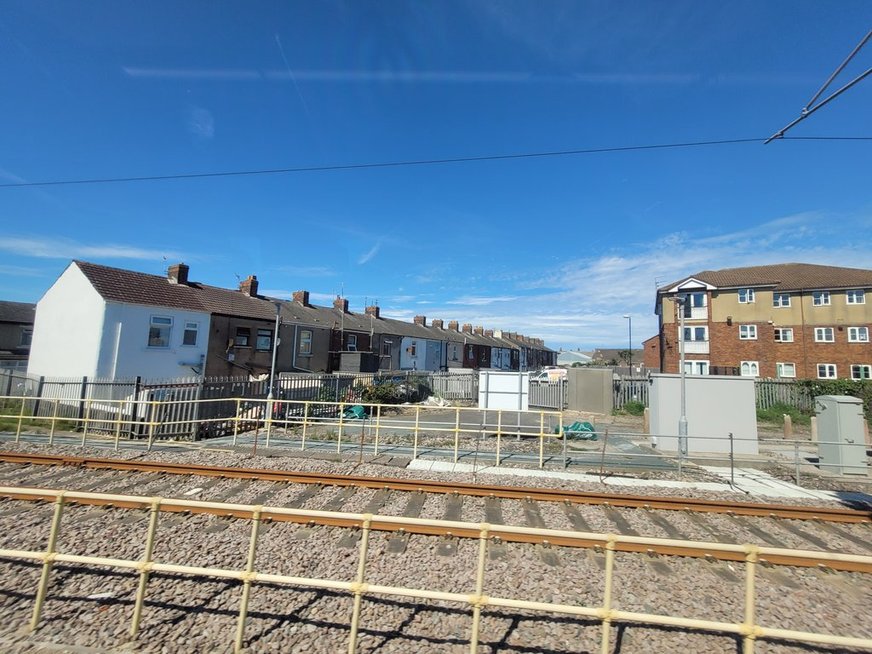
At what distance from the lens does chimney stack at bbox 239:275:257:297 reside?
106 feet

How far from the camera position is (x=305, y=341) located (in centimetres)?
3256

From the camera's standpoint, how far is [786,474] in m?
10.7

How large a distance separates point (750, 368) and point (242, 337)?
129 feet

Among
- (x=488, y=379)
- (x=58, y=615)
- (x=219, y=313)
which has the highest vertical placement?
(x=219, y=313)

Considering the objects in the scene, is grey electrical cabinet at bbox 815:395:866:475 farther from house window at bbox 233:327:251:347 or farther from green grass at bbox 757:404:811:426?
house window at bbox 233:327:251:347

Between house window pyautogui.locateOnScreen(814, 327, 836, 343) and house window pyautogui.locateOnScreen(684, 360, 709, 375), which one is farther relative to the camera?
house window pyautogui.locateOnScreen(684, 360, 709, 375)

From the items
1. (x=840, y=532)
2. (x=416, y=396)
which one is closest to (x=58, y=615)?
(x=840, y=532)

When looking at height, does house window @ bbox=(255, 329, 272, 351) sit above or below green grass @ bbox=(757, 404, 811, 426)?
above

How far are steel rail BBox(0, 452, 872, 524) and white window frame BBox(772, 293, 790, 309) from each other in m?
32.5

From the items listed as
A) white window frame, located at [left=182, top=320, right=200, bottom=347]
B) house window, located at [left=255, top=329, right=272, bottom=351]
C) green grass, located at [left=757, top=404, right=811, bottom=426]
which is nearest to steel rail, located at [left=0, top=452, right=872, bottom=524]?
green grass, located at [left=757, top=404, right=811, bottom=426]

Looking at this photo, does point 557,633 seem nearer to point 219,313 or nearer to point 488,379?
point 488,379

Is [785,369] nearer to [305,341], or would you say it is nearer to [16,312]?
[305,341]

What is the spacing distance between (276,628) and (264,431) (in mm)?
12057

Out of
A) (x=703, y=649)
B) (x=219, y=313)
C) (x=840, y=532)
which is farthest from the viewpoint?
(x=219, y=313)
